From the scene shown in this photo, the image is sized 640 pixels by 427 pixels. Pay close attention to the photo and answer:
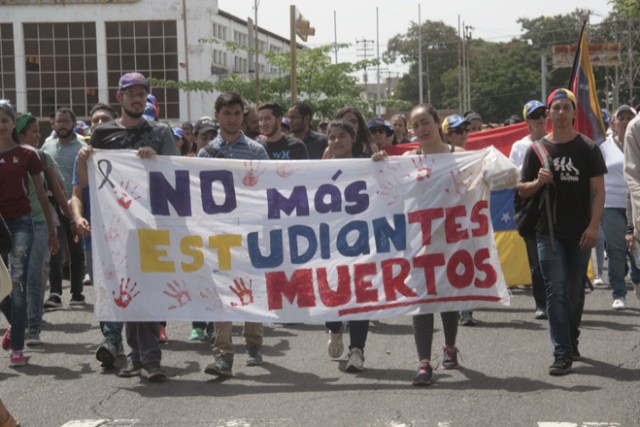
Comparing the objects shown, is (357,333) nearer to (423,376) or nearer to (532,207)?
(423,376)

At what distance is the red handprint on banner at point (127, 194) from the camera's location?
8.34m

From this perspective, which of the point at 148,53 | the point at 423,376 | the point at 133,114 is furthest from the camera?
the point at 148,53

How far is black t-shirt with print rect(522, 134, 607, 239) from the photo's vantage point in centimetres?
817

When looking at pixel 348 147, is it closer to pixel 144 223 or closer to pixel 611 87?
pixel 144 223

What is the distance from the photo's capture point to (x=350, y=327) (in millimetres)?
8477

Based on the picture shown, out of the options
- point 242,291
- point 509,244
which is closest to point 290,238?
point 242,291

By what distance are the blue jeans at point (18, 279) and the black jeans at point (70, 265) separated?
134 inches

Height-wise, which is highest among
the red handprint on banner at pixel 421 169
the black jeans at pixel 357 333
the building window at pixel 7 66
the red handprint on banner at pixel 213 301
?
the building window at pixel 7 66

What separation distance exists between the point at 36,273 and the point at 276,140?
2341 millimetres

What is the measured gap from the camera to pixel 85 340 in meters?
10.3

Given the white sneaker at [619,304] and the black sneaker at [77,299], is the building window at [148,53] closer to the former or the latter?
the black sneaker at [77,299]

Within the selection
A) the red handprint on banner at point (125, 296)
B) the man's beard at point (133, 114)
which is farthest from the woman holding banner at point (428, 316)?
the red handprint on banner at point (125, 296)

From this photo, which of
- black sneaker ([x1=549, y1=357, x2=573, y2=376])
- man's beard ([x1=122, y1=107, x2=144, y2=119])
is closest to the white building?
man's beard ([x1=122, y1=107, x2=144, y2=119])

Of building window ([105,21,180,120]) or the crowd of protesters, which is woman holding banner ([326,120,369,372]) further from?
building window ([105,21,180,120])
